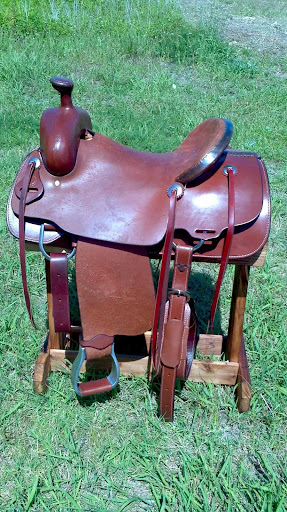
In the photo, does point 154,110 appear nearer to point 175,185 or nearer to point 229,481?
point 175,185

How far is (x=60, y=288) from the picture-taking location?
1.78 meters

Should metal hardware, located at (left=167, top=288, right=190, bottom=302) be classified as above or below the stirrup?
above

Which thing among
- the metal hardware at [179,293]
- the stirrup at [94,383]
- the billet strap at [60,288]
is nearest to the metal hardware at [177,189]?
the metal hardware at [179,293]

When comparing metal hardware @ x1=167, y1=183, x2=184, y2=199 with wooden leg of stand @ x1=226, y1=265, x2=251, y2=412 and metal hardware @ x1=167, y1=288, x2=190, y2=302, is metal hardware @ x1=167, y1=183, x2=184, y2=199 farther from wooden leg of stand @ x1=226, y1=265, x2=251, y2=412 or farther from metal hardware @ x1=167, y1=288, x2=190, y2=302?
wooden leg of stand @ x1=226, y1=265, x2=251, y2=412

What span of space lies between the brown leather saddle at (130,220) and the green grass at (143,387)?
319 mm

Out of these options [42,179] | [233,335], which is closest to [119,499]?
[233,335]

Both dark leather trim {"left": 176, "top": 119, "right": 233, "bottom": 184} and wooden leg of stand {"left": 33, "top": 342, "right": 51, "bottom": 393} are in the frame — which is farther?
wooden leg of stand {"left": 33, "top": 342, "right": 51, "bottom": 393}

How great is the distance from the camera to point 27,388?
2.14m

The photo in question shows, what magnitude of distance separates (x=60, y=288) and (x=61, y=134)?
0.53 metres

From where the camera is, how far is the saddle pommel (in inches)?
65.1

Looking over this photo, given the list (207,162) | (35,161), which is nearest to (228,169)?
(207,162)

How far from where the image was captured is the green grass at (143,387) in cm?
176

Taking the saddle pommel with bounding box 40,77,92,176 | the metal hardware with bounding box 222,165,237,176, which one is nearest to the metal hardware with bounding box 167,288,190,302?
the metal hardware with bounding box 222,165,237,176

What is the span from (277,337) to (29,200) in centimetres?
141
